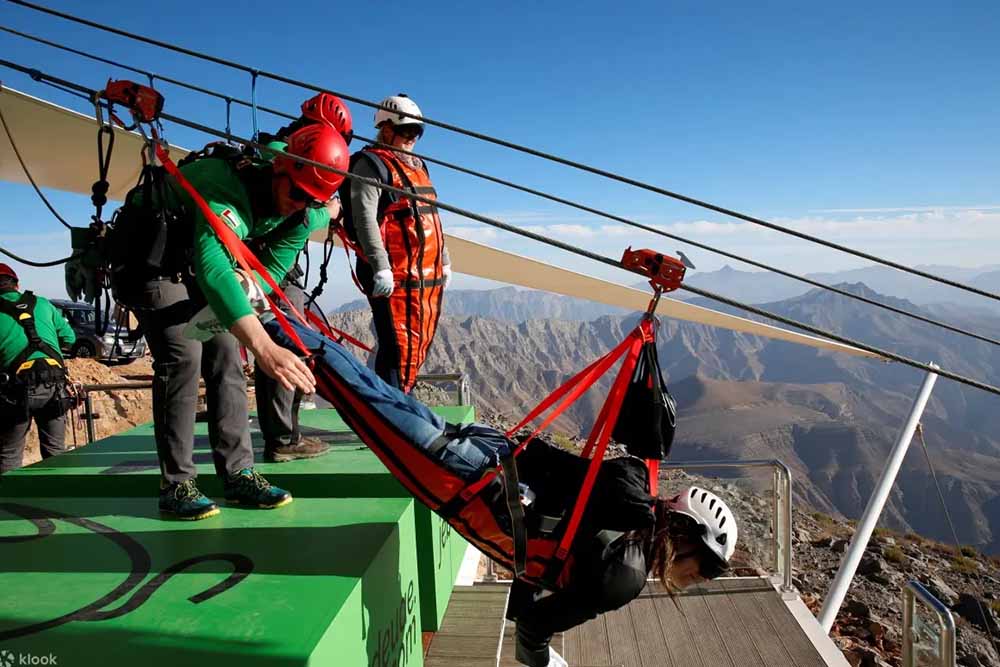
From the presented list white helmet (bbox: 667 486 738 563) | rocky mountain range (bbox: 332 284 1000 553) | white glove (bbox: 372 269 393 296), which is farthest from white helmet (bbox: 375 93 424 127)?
rocky mountain range (bbox: 332 284 1000 553)

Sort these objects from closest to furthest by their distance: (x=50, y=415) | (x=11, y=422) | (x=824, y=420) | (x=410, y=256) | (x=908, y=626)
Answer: (x=908, y=626)
(x=410, y=256)
(x=11, y=422)
(x=50, y=415)
(x=824, y=420)

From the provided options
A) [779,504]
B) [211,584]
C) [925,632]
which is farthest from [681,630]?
[211,584]

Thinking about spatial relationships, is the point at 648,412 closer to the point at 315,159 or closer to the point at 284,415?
the point at 315,159

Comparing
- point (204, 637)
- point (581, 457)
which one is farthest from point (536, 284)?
point (204, 637)

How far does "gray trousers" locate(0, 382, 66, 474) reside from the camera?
4.04 m

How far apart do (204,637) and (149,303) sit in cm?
121

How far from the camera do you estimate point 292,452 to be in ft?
10.3

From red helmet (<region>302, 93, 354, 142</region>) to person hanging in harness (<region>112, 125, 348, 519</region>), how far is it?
1.41 ft

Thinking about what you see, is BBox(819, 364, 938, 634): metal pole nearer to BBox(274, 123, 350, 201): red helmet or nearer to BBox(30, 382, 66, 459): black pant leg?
BBox(274, 123, 350, 201): red helmet

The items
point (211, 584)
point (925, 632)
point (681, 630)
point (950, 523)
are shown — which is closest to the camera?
point (211, 584)

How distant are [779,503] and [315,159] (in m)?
3.88

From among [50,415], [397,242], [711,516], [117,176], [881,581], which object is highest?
[117,176]

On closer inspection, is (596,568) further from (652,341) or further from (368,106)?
(368,106)

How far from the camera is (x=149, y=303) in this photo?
88.1 inches
